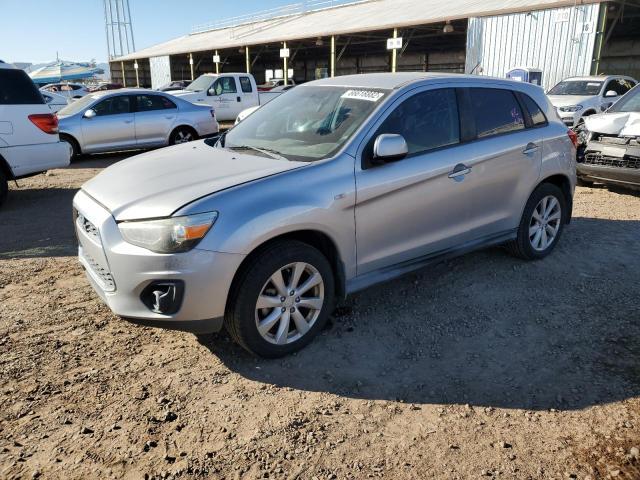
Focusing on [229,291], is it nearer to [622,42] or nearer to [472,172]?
[472,172]

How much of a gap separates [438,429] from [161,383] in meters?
1.61

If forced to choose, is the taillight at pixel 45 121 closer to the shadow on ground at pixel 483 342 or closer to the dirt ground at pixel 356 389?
the dirt ground at pixel 356 389

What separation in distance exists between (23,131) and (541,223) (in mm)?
6491

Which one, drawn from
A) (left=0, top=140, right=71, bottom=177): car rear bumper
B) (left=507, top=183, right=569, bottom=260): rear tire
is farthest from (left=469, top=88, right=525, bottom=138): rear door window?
(left=0, top=140, right=71, bottom=177): car rear bumper

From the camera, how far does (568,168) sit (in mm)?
4988

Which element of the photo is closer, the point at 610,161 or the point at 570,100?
the point at 610,161

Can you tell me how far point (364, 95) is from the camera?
383cm

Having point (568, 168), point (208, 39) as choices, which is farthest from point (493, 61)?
point (208, 39)

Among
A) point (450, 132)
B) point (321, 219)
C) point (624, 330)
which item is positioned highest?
point (450, 132)

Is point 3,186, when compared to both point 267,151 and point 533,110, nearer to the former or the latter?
point 267,151

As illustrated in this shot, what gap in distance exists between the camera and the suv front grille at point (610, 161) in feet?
23.4

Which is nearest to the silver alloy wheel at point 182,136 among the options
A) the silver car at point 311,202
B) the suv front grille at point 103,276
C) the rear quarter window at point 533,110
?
the silver car at point 311,202

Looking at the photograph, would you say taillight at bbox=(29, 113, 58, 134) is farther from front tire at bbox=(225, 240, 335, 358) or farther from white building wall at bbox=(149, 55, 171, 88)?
white building wall at bbox=(149, 55, 171, 88)

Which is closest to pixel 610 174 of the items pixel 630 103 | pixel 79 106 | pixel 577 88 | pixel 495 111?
pixel 630 103
